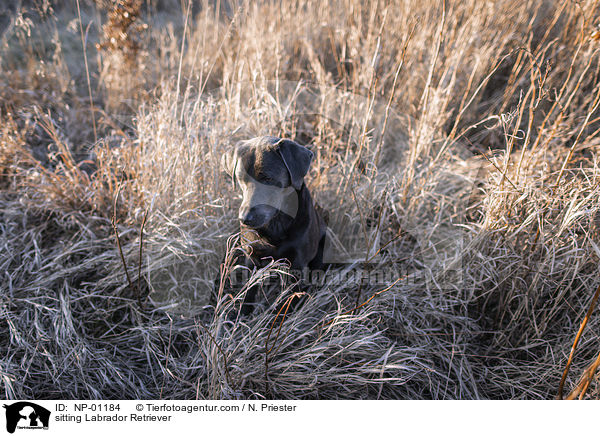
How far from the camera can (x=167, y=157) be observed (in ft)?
7.68

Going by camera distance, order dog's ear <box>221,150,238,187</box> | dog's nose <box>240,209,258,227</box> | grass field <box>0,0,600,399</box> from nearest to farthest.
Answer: dog's nose <box>240,209,258,227</box> → dog's ear <box>221,150,238,187</box> → grass field <box>0,0,600,399</box>

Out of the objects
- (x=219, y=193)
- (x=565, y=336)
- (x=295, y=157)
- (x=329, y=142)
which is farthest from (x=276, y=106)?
(x=565, y=336)

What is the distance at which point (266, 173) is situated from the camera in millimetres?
1539

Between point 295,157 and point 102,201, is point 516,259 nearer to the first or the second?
point 295,157

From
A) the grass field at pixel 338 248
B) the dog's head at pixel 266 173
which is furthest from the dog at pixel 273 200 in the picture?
the grass field at pixel 338 248

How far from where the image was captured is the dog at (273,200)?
154 centimetres

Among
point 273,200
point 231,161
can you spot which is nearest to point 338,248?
point 273,200

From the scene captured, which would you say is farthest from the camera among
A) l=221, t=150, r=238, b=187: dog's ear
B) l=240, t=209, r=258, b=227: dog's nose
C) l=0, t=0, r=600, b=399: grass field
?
l=0, t=0, r=600, b=399: grass field

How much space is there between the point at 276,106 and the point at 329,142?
476mm

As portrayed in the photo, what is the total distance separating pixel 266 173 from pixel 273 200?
0.12m
